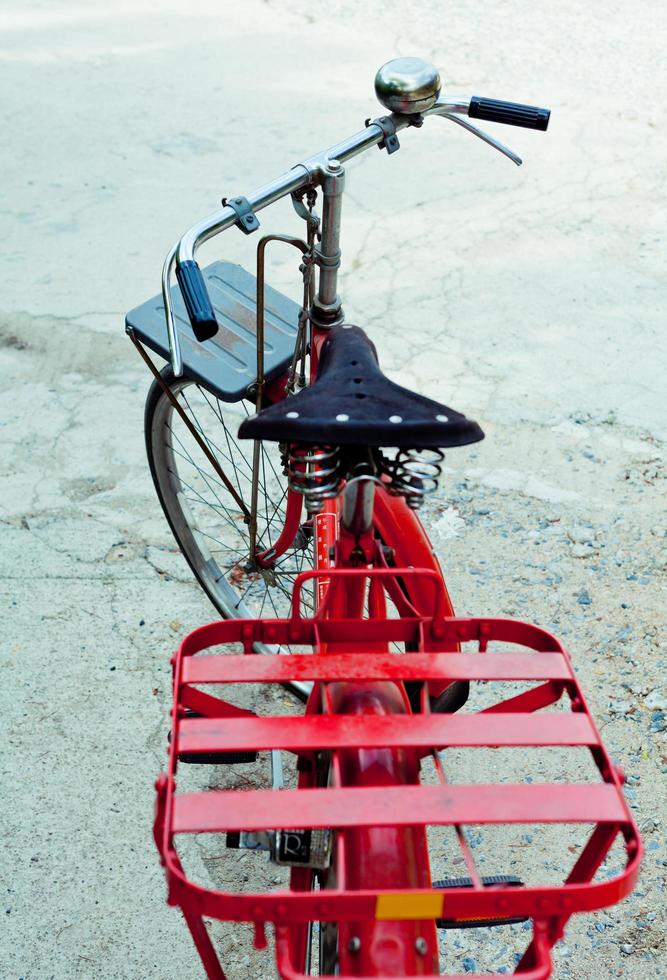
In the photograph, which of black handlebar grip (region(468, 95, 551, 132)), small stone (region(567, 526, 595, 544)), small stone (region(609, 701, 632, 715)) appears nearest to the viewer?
black handlebar grip (region(468, 95, 551, 132))

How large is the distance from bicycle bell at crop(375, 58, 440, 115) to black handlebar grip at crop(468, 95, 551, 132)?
12 cm

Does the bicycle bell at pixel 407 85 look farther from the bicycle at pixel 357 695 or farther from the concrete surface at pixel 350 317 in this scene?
the concrete surface at pixel 350 317

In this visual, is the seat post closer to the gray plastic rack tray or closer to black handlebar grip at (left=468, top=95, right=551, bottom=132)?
the gray plastic rack tray

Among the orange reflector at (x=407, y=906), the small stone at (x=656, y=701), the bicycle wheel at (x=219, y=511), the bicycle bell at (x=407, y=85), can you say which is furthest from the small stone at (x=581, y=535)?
the orange reflector at (x=407, y=906)

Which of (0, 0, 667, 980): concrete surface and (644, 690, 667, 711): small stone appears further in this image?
(644, 690, 667, 711): small stone

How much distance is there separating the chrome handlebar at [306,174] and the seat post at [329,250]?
0.02m

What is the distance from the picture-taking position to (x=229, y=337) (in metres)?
2.04

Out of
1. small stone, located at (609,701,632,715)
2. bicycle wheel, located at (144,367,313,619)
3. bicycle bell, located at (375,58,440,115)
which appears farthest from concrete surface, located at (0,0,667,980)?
bicycle bell, located at (375,58,440,115)

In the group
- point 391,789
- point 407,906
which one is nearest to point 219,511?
point 391,789

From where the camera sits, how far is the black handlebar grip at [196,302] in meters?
1.49

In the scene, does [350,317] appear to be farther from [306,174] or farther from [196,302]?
[196,302]

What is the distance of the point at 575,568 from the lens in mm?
2699

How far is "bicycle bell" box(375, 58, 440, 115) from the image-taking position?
5.72ft

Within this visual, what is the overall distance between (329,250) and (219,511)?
125 cm
